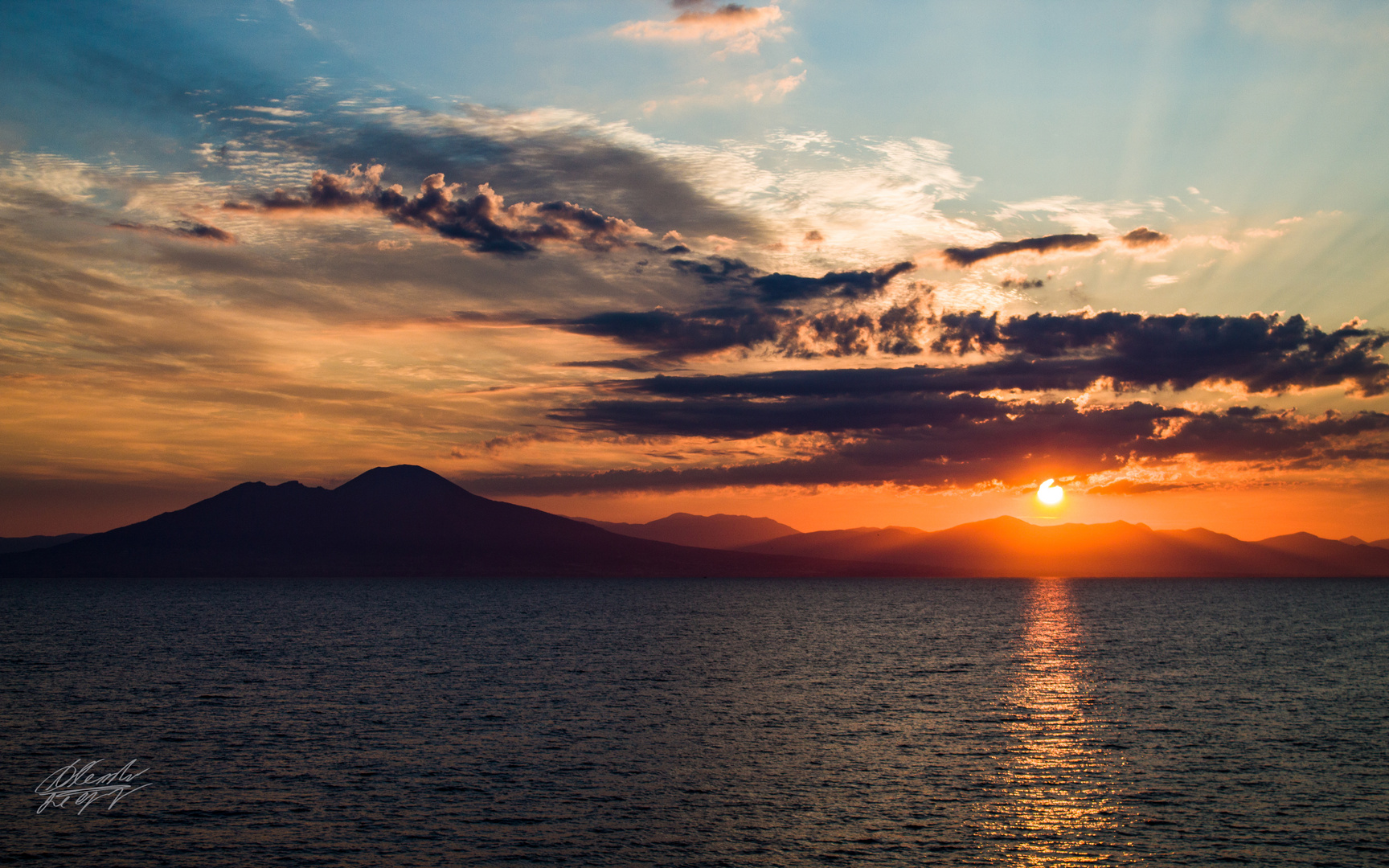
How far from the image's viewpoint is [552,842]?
3553 centimetres

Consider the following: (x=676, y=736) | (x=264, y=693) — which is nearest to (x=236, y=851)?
(x=676, y=736)

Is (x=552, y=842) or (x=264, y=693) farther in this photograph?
(x=264, y=693)

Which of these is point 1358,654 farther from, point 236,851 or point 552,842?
point 236,851

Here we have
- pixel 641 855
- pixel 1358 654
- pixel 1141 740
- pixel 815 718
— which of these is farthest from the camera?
pixel 1358 654

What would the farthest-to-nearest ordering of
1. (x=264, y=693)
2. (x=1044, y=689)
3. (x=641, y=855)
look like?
(x=1044, y=689), (x=264, y=693), (x=641, y=855)

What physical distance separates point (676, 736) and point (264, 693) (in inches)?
1461

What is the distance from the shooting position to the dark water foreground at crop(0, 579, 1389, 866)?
116 feet
